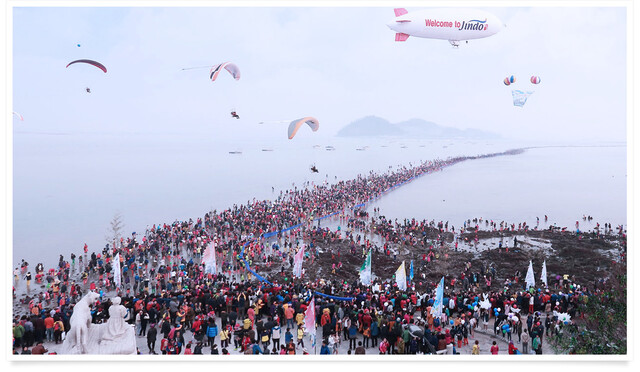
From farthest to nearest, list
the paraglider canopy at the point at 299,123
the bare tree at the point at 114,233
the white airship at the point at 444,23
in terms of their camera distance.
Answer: the bare tree at the point at 114,233
the paraglider canopy at the point at 299,123
the white airship at the point at 444,23

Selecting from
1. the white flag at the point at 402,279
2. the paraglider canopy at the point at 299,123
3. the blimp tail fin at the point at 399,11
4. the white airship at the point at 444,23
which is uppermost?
the blimp tail fin at the point at 399,11

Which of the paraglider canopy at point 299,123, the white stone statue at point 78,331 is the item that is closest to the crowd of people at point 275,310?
the white stone statue at point 78,331

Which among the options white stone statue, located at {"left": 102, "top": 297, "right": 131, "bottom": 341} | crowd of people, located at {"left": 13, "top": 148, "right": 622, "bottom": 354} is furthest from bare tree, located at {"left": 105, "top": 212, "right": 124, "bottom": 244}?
white stone statue, located at {"left": 102, "top": 297, "right": 131, "bottom": 341}

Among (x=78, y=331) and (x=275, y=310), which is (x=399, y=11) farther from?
(x=78, y=331)

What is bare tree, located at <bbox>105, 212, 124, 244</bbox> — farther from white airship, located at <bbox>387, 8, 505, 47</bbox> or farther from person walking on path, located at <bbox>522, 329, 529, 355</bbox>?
person walking on path, located at <bbox>522, 329, 529, 355</bbox>

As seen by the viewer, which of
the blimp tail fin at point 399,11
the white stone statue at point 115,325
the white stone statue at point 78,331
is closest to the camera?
the white stone statue at point 78,331

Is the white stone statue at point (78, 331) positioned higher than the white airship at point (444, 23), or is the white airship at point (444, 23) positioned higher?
the white airship at point (444, 23)

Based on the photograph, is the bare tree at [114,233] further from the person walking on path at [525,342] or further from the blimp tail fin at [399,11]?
the person walking on path at [525,342]
